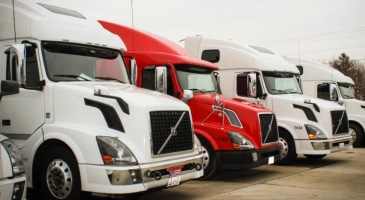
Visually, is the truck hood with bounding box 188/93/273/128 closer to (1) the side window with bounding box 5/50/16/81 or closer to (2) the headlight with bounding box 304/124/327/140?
(2) the headlight with bounding box 304/124/327/140

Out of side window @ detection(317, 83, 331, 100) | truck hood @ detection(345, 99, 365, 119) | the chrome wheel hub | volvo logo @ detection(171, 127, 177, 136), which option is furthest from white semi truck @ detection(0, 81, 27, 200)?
truck hood @ detection(345, 99, 365, 119)

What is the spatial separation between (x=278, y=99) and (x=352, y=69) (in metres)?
55.1

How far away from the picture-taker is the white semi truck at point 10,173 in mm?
4630

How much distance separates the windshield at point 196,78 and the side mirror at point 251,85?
3.11 feet

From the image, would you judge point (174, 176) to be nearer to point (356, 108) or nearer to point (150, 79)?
point (150, 79)

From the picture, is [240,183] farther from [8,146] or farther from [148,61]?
[8,146]

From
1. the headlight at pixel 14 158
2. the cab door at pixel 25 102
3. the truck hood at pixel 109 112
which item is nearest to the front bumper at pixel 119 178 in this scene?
the truck hood at pixel 109 112

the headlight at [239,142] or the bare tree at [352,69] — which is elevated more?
the bare tree at [352,69]

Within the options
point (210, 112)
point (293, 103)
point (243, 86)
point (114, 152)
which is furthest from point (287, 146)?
point (114, 152)

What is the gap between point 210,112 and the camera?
30.4ft

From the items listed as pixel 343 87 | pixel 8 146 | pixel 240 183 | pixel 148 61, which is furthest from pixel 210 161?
pixel 343 87

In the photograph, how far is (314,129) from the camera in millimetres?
11133

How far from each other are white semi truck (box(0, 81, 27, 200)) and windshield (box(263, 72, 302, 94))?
7.78 metres

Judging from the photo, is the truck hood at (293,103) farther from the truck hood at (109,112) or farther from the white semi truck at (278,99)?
the truck hood at (109,112)
